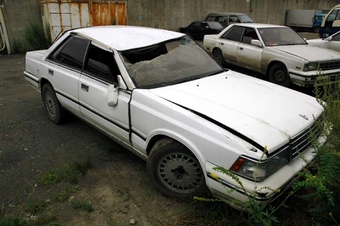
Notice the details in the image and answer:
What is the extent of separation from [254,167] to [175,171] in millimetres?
829

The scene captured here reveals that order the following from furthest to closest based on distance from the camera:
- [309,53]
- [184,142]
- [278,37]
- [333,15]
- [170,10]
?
1. [170,10]
2. [333,15]
3. [278,37]
4. [309,53]
5. [184,142]

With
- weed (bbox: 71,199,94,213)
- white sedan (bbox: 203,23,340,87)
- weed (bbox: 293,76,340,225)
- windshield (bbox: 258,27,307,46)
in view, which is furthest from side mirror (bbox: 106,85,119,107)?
windshield (bbox: 258,27,307,46)

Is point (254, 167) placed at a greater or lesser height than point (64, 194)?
greater

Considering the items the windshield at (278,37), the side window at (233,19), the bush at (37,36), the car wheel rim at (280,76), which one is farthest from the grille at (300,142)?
the side window at (233,19)

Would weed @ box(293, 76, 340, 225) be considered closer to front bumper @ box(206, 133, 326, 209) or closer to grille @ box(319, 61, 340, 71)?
front bumper @ box(206, 133, 326, 209)

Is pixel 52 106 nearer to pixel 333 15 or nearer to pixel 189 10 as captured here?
pixel 333 15

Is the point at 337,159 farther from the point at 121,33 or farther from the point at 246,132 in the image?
the point at 121,33

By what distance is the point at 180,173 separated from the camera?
8.46ft

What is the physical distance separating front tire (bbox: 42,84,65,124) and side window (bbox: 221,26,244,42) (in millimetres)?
5199

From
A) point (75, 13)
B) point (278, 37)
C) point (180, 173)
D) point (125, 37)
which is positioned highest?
point (75, 13)

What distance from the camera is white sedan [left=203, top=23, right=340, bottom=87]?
5.61m

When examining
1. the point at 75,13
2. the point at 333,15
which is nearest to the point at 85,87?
the point at 75,13

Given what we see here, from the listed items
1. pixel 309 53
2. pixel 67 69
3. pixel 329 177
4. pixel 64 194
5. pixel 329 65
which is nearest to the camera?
pixel 329 177

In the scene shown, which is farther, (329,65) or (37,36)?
(37,36)
